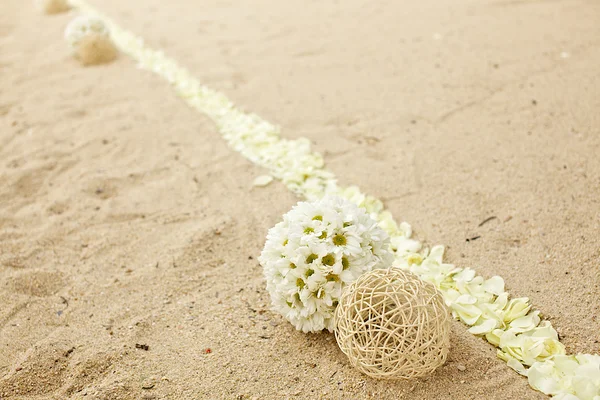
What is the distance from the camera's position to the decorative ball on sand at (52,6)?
5.89 m

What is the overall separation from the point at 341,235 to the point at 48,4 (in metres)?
5.71

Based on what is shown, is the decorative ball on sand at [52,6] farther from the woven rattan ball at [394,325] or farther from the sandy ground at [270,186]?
the woven rattan ball at [394,325]

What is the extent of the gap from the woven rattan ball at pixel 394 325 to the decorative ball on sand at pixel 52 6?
583 cm

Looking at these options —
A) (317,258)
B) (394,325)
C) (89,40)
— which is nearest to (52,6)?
(89,40)

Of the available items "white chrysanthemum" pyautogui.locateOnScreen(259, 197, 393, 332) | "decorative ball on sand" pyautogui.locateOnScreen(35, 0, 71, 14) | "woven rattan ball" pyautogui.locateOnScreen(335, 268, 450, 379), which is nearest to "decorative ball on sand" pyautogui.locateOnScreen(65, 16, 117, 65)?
"decorative ball on sand" pyautogui.locateOnScreen(35, 0, 71, 14)

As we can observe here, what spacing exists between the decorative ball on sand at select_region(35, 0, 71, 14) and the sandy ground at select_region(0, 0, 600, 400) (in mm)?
1475

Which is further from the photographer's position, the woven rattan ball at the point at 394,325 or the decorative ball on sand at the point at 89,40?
the decorative ball on sand at the point at 89,40

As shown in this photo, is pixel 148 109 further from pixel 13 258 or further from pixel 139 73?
pixel 13 258

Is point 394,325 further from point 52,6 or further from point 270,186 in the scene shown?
point 52,6

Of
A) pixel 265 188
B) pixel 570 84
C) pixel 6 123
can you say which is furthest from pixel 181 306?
pixel 570 84

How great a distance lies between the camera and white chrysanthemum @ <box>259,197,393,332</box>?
63.7 inches

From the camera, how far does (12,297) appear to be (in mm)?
2039

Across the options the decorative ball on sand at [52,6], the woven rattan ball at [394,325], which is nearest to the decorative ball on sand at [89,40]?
the decorative ball on sand at [52,6]

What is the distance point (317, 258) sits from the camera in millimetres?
1620
